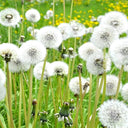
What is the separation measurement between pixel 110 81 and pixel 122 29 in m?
0.38

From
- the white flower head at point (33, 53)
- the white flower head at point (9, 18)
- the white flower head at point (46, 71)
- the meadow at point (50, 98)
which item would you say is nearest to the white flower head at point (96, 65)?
the meadow at point (50, 98)

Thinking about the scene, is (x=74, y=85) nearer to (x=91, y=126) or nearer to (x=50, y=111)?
(x=91, y=126)

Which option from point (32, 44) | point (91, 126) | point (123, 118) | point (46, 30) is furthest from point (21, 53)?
point (123, 118)

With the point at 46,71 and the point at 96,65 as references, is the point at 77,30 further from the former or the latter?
the point at 96,65

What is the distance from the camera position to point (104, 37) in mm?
1525

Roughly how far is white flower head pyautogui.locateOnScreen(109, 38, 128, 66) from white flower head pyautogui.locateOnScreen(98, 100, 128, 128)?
0.72ft

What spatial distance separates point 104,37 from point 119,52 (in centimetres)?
15

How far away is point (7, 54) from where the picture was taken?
151 cm

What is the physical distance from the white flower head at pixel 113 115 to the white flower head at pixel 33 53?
20.4 inches

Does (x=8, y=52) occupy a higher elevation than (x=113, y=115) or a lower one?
higher

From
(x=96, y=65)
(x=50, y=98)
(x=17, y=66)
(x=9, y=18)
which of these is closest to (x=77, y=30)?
(x=9, y=18)

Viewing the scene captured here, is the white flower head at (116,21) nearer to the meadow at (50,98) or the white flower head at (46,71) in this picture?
the meadow at (50,98)

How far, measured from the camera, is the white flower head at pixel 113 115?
1318mm

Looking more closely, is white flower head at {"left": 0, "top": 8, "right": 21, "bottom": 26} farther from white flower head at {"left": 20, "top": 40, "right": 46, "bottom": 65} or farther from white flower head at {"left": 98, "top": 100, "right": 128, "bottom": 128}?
white flower head at {"left": 98, "top": 100, "right": 128, "bottom": 128}
